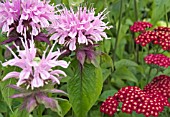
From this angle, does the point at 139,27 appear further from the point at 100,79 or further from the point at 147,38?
the point at 100,79

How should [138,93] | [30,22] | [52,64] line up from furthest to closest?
[138,93], [30,22], [52,64]

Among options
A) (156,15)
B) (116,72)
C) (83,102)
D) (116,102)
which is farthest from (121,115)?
(156,15)

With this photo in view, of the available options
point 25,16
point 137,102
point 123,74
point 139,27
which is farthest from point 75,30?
point 139,27

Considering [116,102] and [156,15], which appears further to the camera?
[156,15]

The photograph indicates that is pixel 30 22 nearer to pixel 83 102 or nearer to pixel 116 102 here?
pixel 83 102

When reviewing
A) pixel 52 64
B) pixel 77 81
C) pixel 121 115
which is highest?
pixel 52 64

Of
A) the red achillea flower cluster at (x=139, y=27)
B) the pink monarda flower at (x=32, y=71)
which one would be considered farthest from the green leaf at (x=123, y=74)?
the pink monarda flower at (x=32, y=71)
